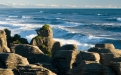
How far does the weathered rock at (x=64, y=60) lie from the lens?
18.8m

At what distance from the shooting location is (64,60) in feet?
63.0

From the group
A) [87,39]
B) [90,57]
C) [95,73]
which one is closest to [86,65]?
[95,73]

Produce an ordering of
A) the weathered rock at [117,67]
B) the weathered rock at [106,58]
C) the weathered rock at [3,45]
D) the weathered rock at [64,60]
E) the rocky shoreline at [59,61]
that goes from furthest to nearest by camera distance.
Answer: the weathered rock at [3,45], the weathered rock at [64,60], the weathered rock at [106,58], the weathered rock at [117,67], the rocky shoreline at [59,61]

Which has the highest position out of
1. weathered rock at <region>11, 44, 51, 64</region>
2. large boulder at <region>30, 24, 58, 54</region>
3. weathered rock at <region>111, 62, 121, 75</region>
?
weathered rock at <region>111, 62, 121, 75</region>

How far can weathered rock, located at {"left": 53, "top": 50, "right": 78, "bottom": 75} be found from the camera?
61.8ft

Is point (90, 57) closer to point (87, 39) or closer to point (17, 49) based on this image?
point (17, 49)

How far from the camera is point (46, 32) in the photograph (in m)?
31.0

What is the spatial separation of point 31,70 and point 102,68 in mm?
3138

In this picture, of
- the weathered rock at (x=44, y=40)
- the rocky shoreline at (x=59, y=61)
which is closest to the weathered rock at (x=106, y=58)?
the rocky shoreline at (x=59, y=61)

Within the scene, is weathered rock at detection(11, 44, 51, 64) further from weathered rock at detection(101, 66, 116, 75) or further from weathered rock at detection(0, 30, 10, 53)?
weathered rock at detection(0, 30, 10, 53)

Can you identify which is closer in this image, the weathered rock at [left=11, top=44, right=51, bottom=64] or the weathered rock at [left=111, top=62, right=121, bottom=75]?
the weathered rock at [left=111, top=62, right=121, bottom=75]

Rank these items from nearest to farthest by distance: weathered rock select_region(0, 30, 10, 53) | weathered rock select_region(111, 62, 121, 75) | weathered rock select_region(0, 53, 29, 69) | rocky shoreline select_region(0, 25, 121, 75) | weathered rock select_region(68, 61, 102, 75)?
rocky shoreline select_region(0, 25, 121, 75)
weathered rock select_region(111, 62, 121, 75)
weathered rock select_region(68, 61, 102, 75)
weathered rock select_region(0, 53, 29, 69)
weathered rock select_region(0, 30, 10, 53)

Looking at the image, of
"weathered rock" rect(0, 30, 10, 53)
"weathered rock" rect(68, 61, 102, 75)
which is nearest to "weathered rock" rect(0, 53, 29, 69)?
"weathered rock" rect(68, 61, 102, 75)

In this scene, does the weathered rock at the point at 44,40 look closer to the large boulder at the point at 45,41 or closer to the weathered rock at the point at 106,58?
the large boulder at the point at 45,41
